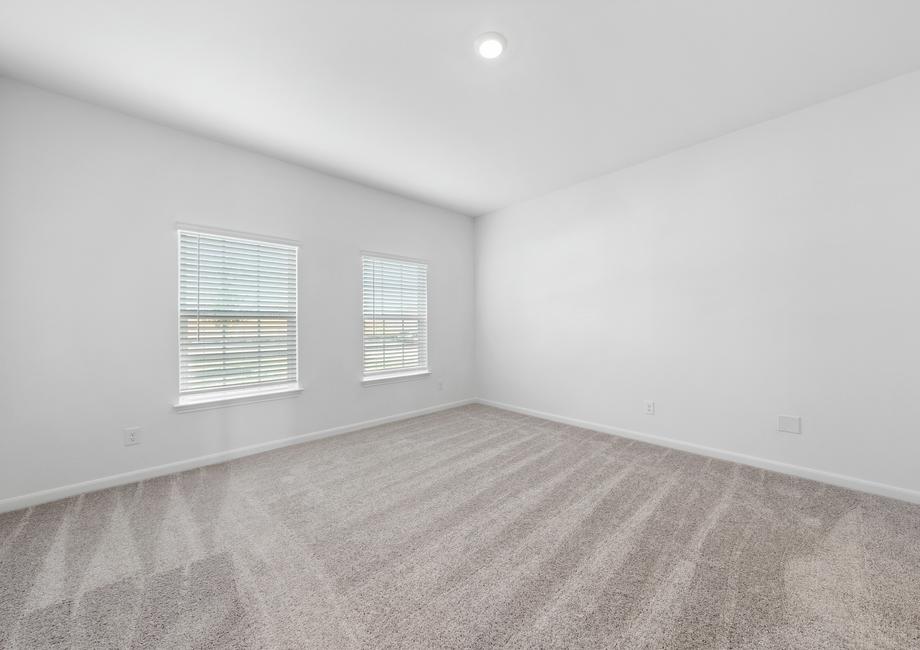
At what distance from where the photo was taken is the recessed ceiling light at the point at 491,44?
200cm

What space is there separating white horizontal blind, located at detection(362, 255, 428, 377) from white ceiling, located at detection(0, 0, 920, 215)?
1.48 meters

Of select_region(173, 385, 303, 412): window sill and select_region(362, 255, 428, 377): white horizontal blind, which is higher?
select_region(362, 255, 428, 377): white horizontal blind

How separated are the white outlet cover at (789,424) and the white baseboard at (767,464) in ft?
0.87

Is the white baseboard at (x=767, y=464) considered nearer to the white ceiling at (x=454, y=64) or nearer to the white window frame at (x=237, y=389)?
the white ceiling at (x=454, y=64)

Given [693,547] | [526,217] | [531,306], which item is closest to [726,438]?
[693,547]

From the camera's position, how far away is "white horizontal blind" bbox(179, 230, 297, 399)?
3008 mm

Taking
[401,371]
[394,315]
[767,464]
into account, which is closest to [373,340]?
[394,315]

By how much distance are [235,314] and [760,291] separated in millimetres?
4448

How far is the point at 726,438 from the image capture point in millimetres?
3100

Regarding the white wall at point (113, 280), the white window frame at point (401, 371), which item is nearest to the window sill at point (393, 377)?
the white window frame at point (401, 371)

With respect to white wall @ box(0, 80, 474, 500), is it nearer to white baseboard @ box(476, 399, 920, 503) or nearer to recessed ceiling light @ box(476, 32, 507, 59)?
recessed ceiling light @ box(476, 32, 507, 59)

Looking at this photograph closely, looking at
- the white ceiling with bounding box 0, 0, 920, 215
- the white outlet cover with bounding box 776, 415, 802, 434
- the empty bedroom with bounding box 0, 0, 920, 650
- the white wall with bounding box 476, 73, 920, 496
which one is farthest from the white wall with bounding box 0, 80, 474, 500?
the white outlet cover with bounding box 776, 415, 802, 434

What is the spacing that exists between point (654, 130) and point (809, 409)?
2.48 meters

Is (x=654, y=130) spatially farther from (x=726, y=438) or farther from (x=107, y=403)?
(x=107, y=403)
